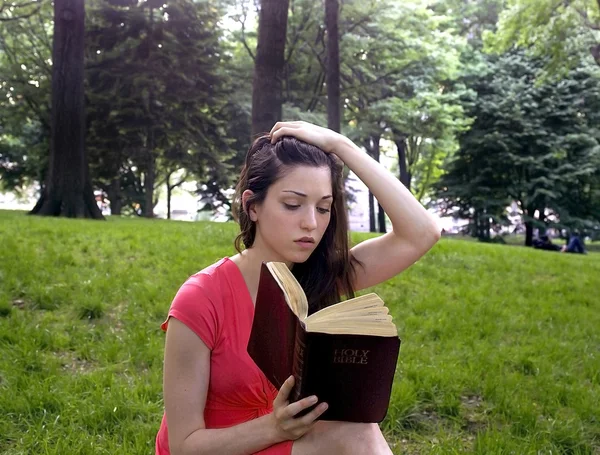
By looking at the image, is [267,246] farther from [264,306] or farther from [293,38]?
[293,38]

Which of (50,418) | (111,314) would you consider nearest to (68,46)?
(111,314)

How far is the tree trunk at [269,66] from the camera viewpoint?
23.9 ft

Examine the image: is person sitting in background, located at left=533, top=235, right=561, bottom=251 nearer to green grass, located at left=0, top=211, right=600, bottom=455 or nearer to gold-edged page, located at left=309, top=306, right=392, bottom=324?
green grass, located at left=0, top=211, right=600, bottom=455

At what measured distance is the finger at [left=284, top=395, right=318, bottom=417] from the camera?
1.43 m

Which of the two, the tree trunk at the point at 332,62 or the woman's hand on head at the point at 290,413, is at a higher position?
the tree trunk at the point at 332,62

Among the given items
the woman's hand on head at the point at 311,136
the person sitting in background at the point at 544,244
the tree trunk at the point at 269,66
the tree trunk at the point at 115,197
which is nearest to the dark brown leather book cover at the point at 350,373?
the woman's hand on head at the point at 311,136

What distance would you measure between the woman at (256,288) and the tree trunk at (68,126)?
1034 cm

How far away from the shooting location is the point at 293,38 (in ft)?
65.8

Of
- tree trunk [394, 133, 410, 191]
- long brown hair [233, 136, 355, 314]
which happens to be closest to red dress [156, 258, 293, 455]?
long brown hair [233, 136, 355, 314]

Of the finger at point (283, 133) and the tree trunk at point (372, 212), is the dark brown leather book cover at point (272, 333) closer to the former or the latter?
the finger at point (283, 133)

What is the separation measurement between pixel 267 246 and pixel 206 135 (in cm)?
1762

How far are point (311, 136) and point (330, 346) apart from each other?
79 cm

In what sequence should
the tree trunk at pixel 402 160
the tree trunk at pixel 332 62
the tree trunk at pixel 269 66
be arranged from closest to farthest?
the tree trunk at pixel 269 66 → the tree trunk at pixel 332 62 → the tree trunk at pixel 402 160

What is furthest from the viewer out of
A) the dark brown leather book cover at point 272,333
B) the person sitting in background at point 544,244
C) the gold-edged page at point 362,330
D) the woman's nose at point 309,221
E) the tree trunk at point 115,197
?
the tree trunk at point 115,197
